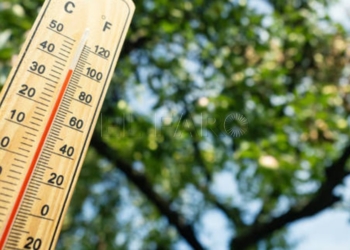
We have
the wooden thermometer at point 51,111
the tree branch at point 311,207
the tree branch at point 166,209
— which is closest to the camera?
the wooden thermometer at point 51,111

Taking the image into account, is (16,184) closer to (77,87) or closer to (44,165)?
(44,165)

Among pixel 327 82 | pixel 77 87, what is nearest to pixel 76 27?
pixel 77 87

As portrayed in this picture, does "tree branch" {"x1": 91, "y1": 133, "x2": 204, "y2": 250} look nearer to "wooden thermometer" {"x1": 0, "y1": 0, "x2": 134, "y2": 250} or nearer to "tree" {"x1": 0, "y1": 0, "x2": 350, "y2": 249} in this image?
"tree" {"x1": 0, "y1": 0, "x2": 350, "y2": 249}

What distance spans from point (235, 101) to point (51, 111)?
138 inches

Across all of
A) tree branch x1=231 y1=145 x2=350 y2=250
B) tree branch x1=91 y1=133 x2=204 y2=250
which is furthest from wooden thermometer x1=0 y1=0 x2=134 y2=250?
tree branch x1=91 y1=133 x2=204 y2=250

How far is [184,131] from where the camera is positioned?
190 inches

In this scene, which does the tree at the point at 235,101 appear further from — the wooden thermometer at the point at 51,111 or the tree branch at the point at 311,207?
the wooden thermometer at the point at 51,111

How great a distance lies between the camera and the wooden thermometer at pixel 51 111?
1077mm

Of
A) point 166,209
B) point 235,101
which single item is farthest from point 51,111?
point 166,209

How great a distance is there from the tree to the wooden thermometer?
2.29 meters

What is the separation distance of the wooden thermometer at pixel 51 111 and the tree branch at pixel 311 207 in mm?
3507

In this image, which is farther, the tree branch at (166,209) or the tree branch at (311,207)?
the tree branch at (166,209)

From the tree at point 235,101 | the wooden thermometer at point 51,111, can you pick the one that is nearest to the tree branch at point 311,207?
the tree at point 235,101

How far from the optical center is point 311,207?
4645 mm
